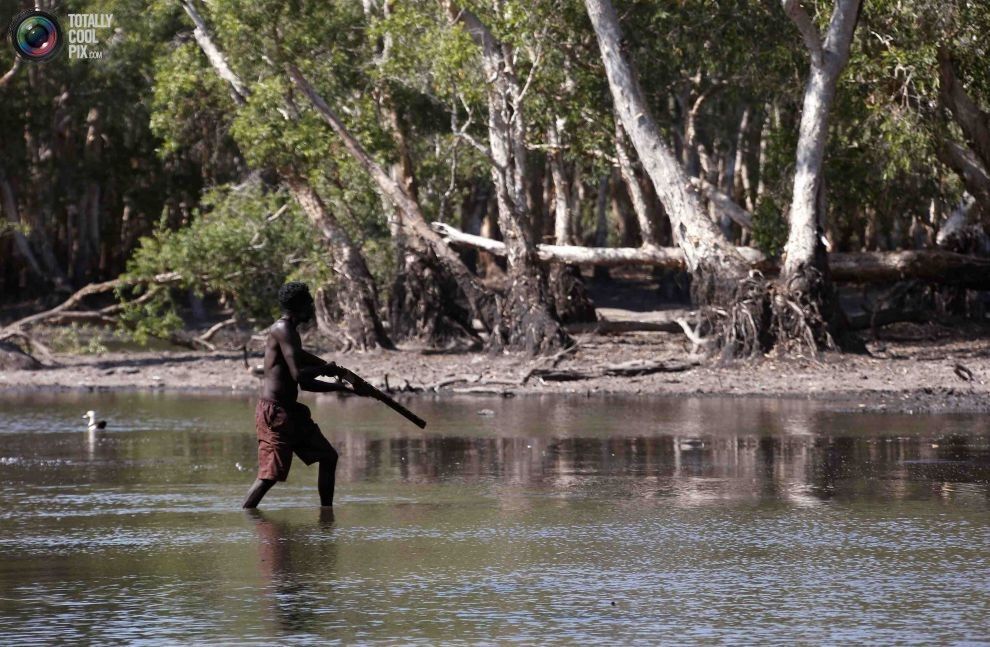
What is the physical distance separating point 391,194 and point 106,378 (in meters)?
5.90

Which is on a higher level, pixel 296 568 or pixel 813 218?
pixel 813 218

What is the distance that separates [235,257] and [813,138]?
10265mm

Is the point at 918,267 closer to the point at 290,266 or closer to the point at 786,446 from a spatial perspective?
the point at 290,266

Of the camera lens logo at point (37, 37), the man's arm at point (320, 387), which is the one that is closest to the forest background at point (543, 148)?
the camera lens logo at point (37, 37)

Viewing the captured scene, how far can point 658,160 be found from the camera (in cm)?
2647

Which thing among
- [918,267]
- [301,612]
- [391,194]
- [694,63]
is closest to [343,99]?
[391,194]

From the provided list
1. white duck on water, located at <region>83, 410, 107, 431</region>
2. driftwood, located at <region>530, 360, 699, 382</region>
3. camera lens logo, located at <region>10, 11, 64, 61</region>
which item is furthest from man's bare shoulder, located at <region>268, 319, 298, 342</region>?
camera lens logo, located at <region>10, 11, 64, 61</region>

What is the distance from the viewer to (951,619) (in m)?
8.37

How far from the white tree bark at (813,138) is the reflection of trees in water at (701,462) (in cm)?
734

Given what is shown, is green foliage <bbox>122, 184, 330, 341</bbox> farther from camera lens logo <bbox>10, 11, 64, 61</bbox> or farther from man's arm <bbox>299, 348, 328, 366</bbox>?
man's arm <bbox>299, 348, 328, 366</bbox>

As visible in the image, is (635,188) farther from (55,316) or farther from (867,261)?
(55,316)

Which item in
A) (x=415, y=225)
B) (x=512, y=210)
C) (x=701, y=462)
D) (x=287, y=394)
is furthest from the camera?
(x=415, y=225)

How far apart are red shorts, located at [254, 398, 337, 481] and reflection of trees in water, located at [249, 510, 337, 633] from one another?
36 centimetres

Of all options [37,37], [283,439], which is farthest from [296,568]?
[37,37]
